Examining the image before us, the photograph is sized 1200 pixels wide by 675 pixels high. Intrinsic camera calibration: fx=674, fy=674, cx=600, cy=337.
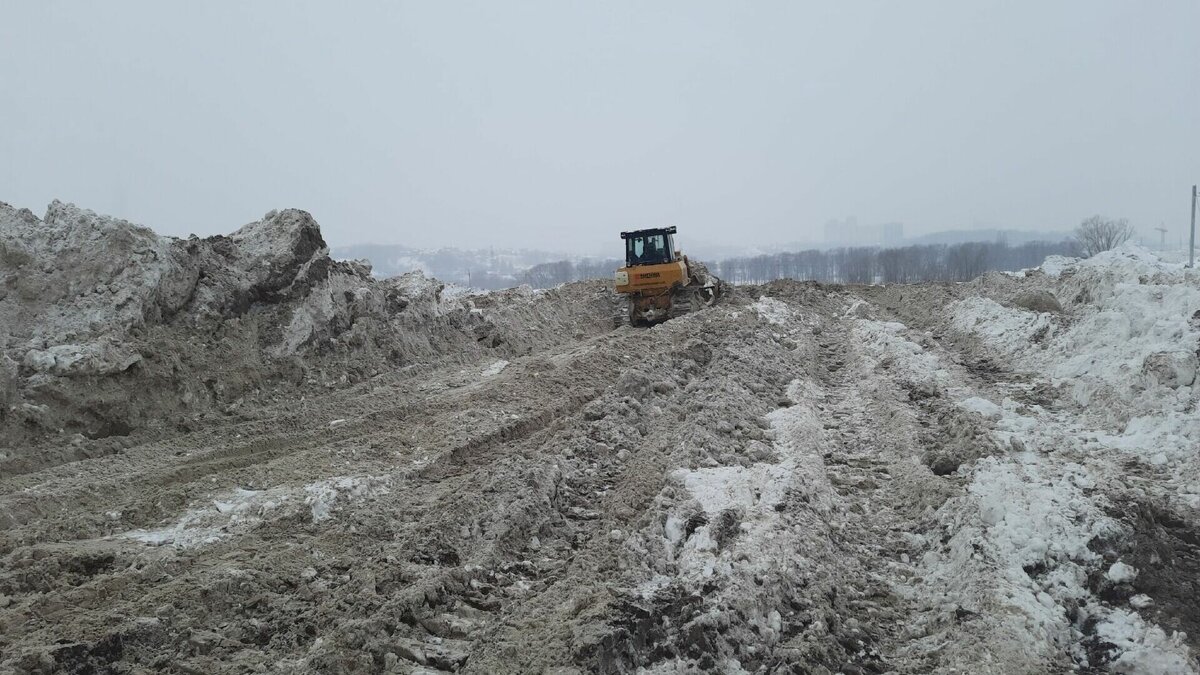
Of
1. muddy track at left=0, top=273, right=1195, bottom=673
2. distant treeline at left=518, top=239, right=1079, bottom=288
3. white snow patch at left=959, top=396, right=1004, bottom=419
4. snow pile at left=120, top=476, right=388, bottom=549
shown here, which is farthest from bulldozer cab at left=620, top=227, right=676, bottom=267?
distant treeline at left=518, top=239, right=1079, bottom=288

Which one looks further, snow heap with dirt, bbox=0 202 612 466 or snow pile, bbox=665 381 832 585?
snow heap with dirt, bbox=0 202 612 466

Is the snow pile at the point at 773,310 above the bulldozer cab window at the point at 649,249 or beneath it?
beneath

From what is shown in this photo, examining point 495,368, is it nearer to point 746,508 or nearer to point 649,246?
point 746,508

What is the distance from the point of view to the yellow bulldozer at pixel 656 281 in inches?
628

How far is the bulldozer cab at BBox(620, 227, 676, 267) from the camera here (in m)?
16.6

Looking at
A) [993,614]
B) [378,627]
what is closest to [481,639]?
[378,627]

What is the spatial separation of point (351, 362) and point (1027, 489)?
8.51 meters

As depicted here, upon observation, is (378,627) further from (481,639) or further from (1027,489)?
(1027,489)

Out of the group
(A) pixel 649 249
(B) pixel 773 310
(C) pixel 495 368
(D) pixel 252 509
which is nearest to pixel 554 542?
(D) pixel 252 509

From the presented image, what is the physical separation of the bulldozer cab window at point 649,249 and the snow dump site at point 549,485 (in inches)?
218

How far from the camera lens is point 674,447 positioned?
6434 mm

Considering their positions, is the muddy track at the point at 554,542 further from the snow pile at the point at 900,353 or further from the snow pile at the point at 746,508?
the snow pile at the point at 900,353

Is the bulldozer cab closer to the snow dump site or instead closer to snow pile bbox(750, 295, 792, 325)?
snow pile bbox(750, 295, 792, 325)

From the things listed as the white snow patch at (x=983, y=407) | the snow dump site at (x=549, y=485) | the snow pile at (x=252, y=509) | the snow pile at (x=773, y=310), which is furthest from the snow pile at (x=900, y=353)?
the snow pile at (x=252, y=509)
